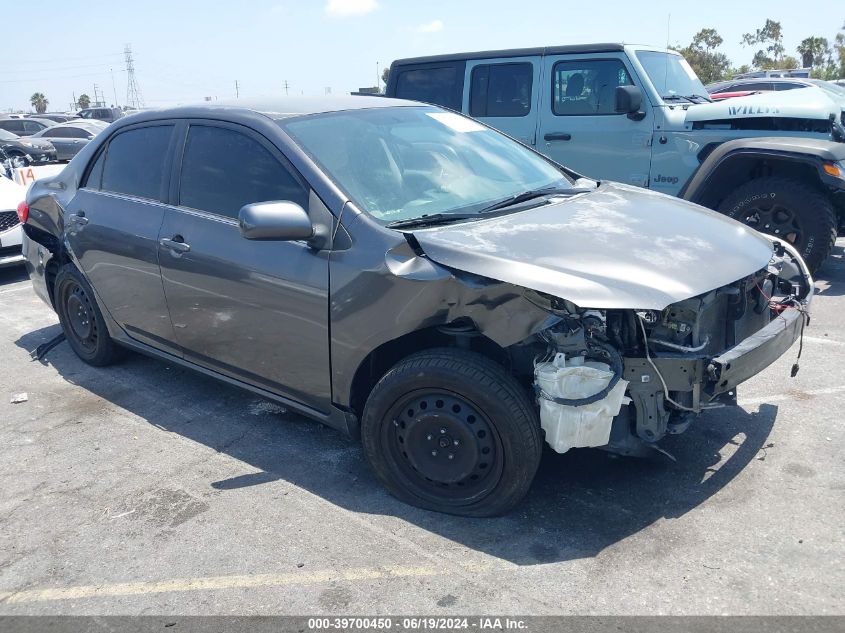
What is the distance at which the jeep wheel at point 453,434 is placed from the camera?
9.75ft

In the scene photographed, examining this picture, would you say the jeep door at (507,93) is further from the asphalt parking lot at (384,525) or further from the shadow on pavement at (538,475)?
the shadow on pavement at (538,475)

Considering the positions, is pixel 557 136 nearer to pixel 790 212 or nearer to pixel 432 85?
pixel 432 85

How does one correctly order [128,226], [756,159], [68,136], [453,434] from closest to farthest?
1. [453,434]
2. [128,226]
3. [756,159]
4. [68,136]

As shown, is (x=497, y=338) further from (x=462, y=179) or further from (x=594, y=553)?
(x=462, y=179)

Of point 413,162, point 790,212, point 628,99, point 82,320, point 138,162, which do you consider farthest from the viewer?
point 628,99

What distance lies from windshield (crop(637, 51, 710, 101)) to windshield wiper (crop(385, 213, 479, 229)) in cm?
460

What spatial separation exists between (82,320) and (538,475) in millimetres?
3502

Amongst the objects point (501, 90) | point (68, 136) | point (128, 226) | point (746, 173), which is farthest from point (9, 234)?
point (68, 136)

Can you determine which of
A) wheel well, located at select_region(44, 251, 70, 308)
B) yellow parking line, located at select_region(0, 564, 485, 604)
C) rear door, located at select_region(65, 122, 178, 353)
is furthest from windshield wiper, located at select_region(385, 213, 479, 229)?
wheel well, located at select_region(44, 251, 70, 308)

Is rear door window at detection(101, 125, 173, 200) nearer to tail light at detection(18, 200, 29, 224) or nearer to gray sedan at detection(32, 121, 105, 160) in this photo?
tail light at detection(18, 200, 29, 224)

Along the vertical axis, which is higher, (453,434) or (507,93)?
(507,93)

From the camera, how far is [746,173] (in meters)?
6.73

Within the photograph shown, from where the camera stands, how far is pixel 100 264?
4.66 m

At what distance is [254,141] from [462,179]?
1.08 meters
